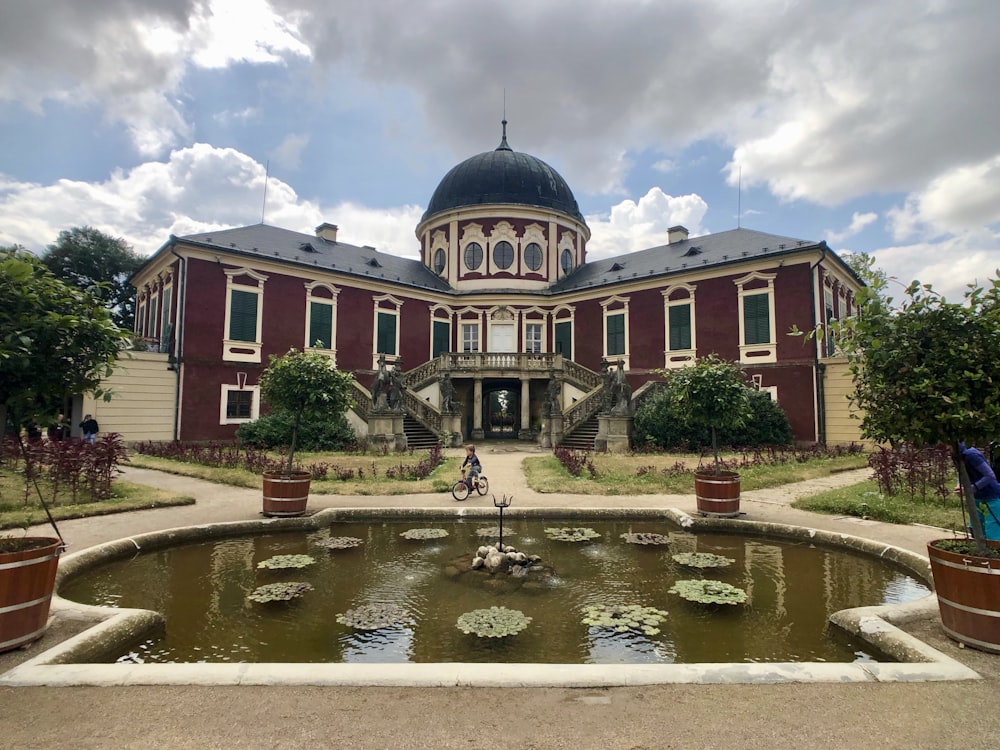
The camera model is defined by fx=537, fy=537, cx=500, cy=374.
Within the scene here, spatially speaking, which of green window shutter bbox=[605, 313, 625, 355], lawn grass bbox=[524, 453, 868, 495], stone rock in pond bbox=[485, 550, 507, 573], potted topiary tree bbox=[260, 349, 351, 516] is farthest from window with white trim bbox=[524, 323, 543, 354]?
stone rock in pond bbox=[485, 550, 507, 573]

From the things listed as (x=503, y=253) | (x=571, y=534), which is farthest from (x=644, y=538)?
(x=503, y=253)

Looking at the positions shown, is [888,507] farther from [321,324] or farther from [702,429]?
[321,324]

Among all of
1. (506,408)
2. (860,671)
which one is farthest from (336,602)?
(506,408)

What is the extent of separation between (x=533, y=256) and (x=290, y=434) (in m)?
17.2

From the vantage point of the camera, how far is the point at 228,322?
22422 millimetres

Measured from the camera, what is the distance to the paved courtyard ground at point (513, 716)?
2898 millimetres

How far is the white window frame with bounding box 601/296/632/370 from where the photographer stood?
A: 2645 centimetres

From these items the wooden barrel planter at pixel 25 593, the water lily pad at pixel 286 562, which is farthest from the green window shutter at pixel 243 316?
the wooden barrel planter at pixel 25 593

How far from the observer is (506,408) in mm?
45031

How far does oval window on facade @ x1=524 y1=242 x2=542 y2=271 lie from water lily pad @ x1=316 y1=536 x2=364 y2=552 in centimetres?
2434

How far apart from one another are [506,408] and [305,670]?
41.5 m

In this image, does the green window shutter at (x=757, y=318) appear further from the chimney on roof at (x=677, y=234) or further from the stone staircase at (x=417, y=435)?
the stone staircase at (x=417, y=435)

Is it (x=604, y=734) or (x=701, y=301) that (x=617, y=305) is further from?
(x=604, y=734)

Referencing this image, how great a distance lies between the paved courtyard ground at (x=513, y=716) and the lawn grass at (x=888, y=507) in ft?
20.3
